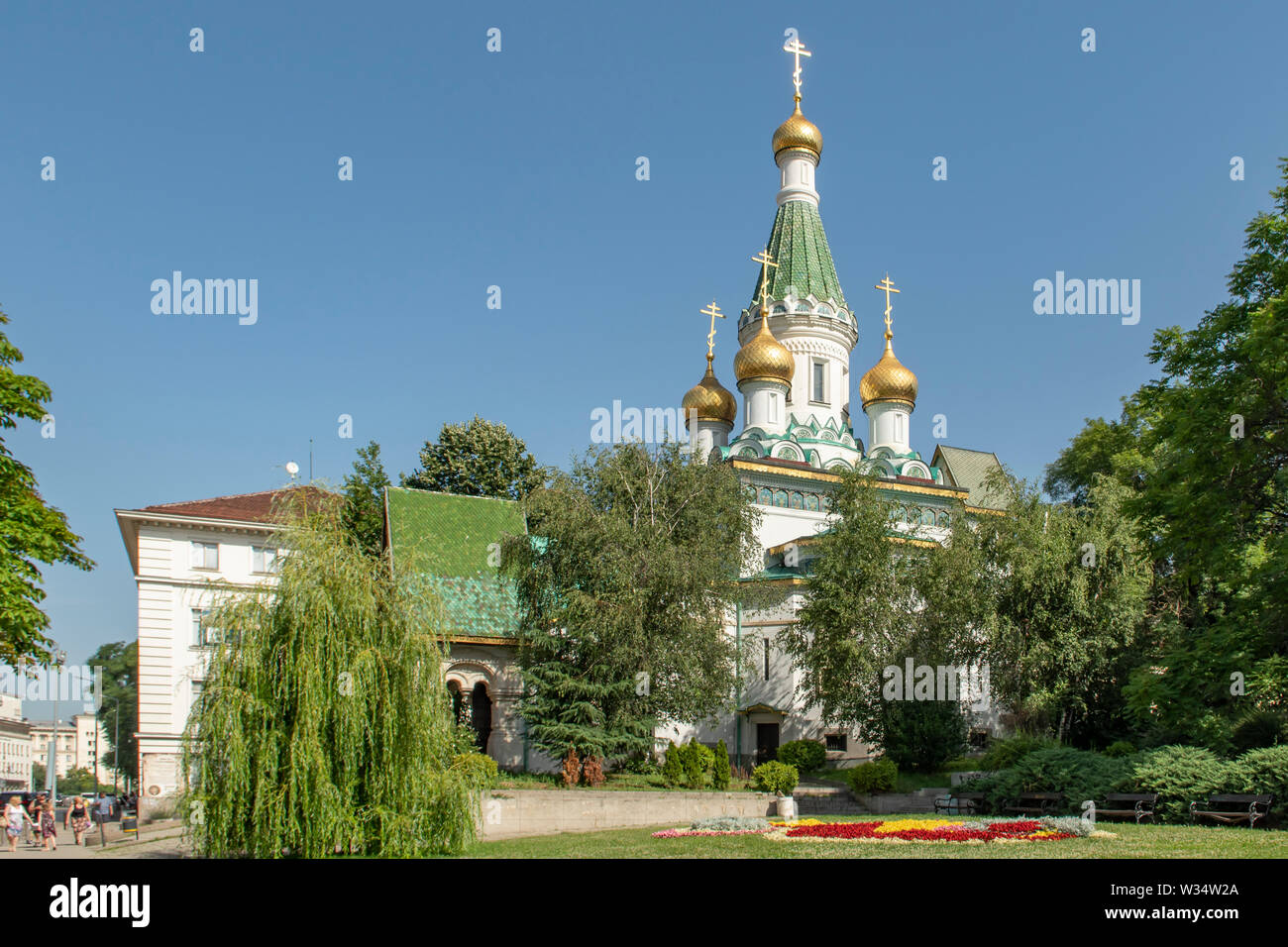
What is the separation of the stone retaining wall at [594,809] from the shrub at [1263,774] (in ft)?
33.3

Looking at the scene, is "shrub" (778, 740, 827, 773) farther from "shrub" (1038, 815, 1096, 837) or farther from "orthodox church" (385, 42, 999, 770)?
"shrub" (1038, 815, 1096, 837)

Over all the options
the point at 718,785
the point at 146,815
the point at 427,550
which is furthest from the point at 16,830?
the point at 718,785

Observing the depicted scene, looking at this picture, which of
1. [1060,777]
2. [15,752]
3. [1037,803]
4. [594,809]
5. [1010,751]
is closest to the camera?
[1060,777]

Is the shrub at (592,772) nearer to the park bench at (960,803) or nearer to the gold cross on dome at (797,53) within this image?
the park bench at (960,803)

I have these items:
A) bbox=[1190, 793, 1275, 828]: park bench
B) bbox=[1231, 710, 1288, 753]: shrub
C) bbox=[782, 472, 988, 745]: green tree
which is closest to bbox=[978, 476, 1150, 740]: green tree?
bbox=[782, 472, 988, 745]: green tree

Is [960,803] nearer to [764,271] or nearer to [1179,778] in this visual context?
[1179,778]

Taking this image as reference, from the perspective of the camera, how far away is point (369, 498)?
39250 millimetres

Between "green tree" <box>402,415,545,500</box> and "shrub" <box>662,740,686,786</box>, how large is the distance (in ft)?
68.2

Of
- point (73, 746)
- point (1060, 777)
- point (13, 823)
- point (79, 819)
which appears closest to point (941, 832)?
point (1060, 777)

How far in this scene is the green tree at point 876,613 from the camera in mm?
28188

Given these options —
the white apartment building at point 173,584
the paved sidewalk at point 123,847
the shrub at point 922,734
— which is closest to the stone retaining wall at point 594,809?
the shrub at point 922,734

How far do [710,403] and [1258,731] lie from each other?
2768cm

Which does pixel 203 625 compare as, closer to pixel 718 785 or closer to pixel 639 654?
pixel 639 654

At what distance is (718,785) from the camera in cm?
2683
